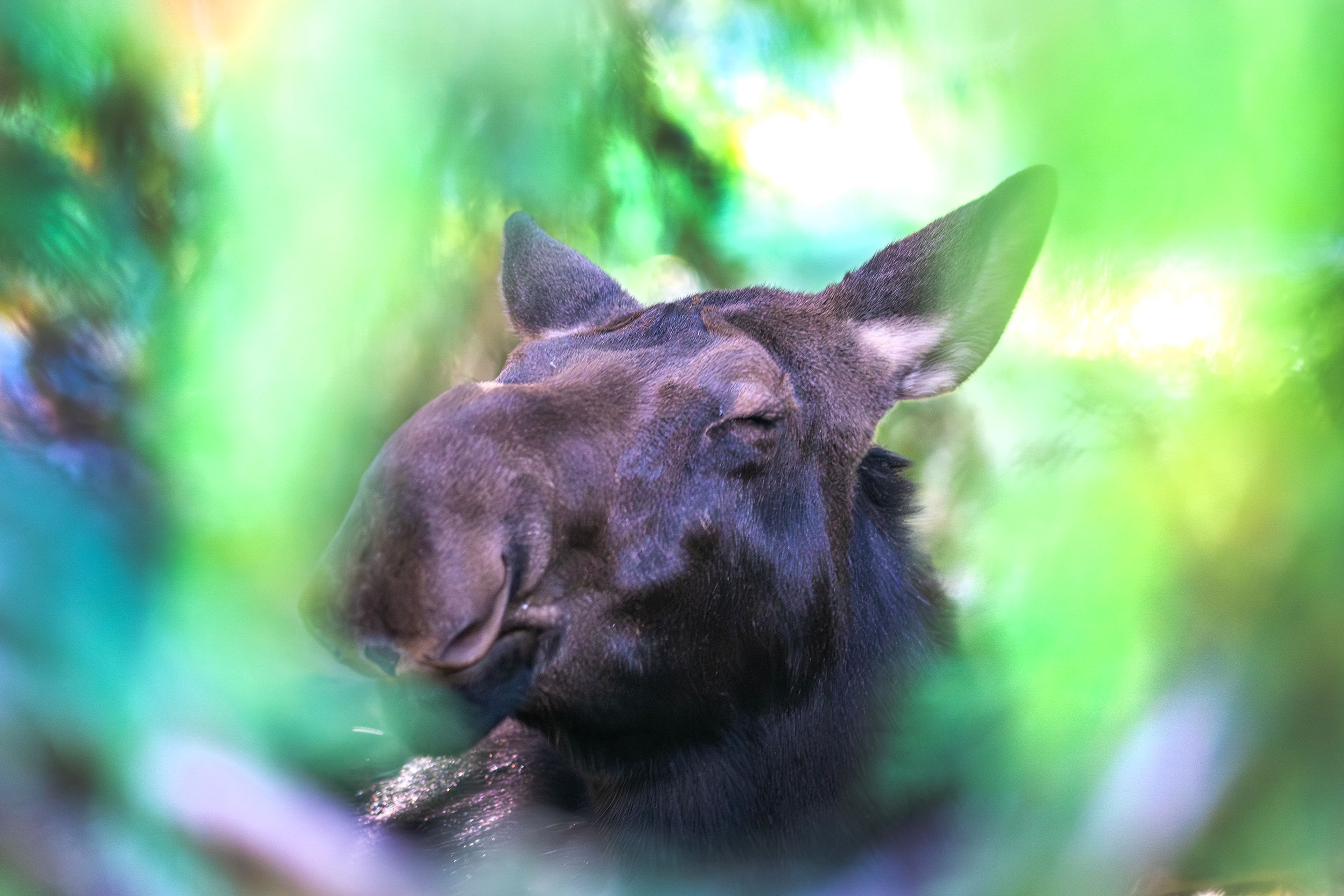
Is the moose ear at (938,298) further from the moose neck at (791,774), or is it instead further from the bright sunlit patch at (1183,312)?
the moose neck at (791,774)

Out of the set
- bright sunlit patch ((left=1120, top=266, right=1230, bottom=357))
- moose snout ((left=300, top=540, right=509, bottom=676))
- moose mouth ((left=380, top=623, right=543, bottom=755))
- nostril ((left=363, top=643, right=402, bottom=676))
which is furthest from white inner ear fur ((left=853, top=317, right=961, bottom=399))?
nostril ((left=363, top=643, right=402, bottom=676))

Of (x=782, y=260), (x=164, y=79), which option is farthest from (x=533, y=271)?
(x=164, y=79)

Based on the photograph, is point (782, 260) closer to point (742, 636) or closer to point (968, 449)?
point (968, 449)

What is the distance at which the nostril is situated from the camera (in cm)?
183

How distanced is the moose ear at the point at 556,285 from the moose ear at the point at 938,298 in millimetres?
710

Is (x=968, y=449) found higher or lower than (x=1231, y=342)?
higher

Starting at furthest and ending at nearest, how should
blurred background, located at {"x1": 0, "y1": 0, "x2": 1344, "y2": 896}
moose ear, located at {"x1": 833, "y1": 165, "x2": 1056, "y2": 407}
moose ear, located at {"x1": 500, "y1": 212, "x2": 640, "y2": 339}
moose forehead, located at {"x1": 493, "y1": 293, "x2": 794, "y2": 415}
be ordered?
moose ear, located at {"x1": 500, "y1": 212, "x2": 640, "y2": 339}, moose ear, located at {"x1": 833, "y1": 165, "x2": 1056, "y2": 407}, moose forehead, located at {"x1": 493, "y1": 293, "x2": 794, "y2": 415}, blurred background, located at {"x1": 0, "y1": 0, "x2": 1344, "y2": 896}

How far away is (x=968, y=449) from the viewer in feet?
11.4

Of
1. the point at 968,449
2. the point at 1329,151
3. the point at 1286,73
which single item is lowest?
the point at 1329,151

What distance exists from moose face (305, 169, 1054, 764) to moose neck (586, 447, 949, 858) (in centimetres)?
7

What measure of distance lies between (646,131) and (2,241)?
5.18 feet

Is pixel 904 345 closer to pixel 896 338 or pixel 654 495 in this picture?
pixel 896 338

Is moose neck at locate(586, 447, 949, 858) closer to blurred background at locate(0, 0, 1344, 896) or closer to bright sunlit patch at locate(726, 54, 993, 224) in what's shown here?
blurred background at locate(0, 0, 1344, 896)

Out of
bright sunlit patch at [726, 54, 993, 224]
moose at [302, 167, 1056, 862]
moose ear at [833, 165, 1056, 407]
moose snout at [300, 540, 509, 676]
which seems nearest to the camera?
moose snout at [300, 540, 509, 676]
